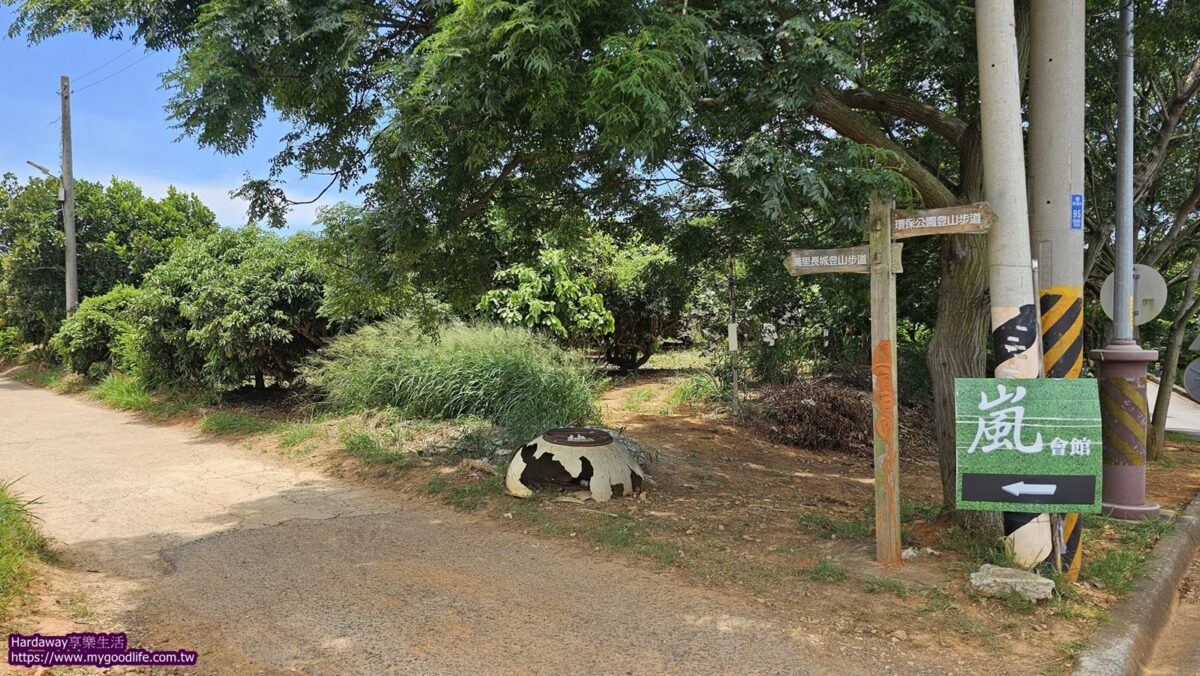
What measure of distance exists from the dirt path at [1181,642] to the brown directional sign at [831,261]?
2.56 metres

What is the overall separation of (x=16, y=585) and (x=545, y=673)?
10.1 ft

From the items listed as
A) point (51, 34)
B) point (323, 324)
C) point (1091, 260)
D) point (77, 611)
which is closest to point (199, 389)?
point (323, 324)

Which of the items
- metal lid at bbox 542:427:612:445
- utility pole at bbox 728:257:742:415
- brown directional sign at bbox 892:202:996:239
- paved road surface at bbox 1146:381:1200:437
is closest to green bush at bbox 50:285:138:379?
utility pole at bbox 728:257:742:415

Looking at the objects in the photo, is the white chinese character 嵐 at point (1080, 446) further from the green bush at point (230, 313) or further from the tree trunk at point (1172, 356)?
the green bush at point (230, 313)

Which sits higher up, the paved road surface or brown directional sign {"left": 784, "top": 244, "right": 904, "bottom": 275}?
brown directional sign {"left": 784, "top": 244, "right": 904, "bottom": 275}

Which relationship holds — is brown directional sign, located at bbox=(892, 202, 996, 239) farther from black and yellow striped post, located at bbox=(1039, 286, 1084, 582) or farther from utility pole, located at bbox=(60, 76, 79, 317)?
utility pole, located at bbox=(60, 76, 79, 317)

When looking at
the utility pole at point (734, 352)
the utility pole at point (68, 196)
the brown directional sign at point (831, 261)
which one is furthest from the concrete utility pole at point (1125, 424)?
the utility pole at point (68, 196)

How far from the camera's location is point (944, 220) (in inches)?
170

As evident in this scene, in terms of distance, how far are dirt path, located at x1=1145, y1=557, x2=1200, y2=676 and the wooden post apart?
1.39 metres

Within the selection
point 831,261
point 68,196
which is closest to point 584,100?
point 831,261

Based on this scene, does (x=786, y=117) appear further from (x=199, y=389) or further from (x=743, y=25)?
(x=199, y=389)

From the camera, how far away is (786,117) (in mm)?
5633

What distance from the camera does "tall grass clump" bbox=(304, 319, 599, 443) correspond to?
9.02 m

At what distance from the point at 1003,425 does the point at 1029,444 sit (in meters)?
0.18
